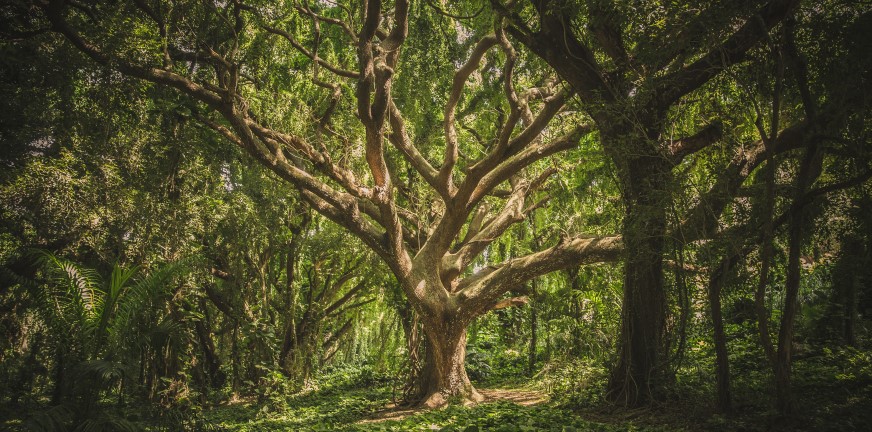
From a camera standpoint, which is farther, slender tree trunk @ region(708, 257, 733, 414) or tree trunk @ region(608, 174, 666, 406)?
tree trunk @ region(608, 174, 666, 406)

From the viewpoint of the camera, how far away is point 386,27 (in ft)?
27.3

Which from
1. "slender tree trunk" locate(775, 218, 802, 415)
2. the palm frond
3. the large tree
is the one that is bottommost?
the palm frond

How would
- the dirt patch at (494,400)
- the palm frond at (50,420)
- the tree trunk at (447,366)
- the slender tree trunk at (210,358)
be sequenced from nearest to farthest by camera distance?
the palm frond at (50,420) < the dirt patch at (494,400) < the tree trunk at (447,366) < the slender tree trunk at (210,358)

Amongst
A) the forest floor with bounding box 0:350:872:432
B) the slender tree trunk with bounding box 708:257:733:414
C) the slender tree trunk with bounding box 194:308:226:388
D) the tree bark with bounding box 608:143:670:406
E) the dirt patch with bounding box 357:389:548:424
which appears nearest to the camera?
the forest floor with bounding box 0:350:872:432

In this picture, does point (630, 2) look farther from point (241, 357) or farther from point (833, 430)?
point (241, 357)

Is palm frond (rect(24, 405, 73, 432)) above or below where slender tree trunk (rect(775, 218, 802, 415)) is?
below

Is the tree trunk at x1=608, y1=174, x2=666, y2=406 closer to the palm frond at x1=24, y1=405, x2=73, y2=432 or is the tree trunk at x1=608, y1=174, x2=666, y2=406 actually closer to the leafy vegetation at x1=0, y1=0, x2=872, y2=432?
the leafy vegetation at x1=0, y1=0, x2=872, y2=432

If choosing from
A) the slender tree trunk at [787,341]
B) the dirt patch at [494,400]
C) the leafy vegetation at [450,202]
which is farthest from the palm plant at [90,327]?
the slender tree trunk at [787,341]

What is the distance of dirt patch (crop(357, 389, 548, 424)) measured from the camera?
7253 millimetres

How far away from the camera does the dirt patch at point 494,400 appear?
7253mm

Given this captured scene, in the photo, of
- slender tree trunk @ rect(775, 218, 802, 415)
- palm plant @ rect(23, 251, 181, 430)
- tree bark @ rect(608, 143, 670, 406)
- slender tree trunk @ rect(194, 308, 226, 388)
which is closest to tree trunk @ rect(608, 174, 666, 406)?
tree bark @ rect(608, 143, 670, 406)

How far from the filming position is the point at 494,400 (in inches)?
311

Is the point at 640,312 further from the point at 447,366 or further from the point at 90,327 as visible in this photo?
the point at 90,327

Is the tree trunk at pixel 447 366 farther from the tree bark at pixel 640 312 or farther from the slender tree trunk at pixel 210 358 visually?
the slender tree trunk at pixel 210 358
